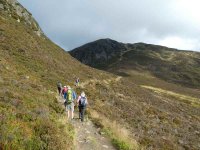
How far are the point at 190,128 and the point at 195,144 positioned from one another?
11.5 m

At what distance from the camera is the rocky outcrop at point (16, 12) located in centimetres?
6350

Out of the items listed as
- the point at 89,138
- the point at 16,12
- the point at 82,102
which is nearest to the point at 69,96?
the point at 82,102

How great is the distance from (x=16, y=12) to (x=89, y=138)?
56378mm

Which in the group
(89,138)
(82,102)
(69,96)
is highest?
(69,96)

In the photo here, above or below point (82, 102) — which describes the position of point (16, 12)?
above

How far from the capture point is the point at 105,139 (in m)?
16.6

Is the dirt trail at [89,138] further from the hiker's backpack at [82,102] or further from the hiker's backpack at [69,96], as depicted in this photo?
the hiker's backpack at [69,96]

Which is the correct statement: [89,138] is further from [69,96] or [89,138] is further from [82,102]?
[69,96]

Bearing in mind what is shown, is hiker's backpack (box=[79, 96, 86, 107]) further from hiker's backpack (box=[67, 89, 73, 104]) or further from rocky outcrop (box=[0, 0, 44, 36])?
rocky outcrop (box=[0, 0, 44, 36])

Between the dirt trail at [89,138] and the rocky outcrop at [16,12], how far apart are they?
154 feet

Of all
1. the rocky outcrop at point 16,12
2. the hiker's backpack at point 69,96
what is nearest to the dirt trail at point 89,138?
the hiker's backpack at point 69,96

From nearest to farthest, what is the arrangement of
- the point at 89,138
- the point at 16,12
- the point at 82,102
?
the point at 89,138 < the point at 82,102 < the point at 16,12

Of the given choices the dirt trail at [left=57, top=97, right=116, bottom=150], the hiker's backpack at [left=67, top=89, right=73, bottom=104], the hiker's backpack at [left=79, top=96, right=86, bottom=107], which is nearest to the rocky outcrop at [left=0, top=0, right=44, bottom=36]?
the hiker's backpack at [left=67, top=89, right=73, bottom=104]

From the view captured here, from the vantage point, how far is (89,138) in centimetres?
1554
